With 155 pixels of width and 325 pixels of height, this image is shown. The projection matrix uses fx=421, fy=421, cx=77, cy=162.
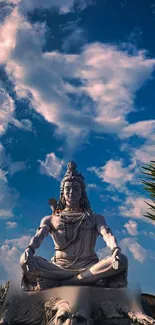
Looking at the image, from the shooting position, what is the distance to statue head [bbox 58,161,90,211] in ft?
27.3

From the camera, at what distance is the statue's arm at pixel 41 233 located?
7.50 meters

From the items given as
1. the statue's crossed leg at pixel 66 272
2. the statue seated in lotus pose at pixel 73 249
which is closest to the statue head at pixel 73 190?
the statue seated in lotus pose at pixel 73 249

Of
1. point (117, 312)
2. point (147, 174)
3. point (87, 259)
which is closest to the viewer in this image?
point (117, 312)

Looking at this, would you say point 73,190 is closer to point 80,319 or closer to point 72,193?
point 72,193

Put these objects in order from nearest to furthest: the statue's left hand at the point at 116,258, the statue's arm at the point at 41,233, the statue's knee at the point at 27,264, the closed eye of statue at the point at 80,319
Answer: the closed eye of statue at the point at 80,319
the statue's left hand at the point at 116,258
the statue's knee at the point at 27,264
the statue's arm at the point at 41,233

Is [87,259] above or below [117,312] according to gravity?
above

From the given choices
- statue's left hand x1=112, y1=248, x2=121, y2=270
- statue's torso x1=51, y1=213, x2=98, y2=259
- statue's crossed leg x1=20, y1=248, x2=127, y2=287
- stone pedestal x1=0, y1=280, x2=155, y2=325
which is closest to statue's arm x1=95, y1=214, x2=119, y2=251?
statue's torso x1=51, y1=213, x2=98, y2=259

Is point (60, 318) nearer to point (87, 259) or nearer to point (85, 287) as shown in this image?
point (85, 287)

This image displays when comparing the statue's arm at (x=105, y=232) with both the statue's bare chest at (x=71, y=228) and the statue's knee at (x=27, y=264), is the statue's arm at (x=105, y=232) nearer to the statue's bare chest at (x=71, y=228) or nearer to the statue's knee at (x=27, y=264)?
the statue's bare chest at (x=71, y=228)

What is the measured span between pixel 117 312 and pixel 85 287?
2.01 ft

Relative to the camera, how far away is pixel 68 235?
7824 mm

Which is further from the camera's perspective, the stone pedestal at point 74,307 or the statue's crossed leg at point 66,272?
the statue's crossed leg at point 66,272

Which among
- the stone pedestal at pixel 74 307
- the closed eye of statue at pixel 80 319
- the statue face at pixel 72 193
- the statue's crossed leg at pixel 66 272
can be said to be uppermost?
the statue face at pixel 72 193

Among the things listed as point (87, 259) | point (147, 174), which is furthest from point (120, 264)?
point (147, 174)
